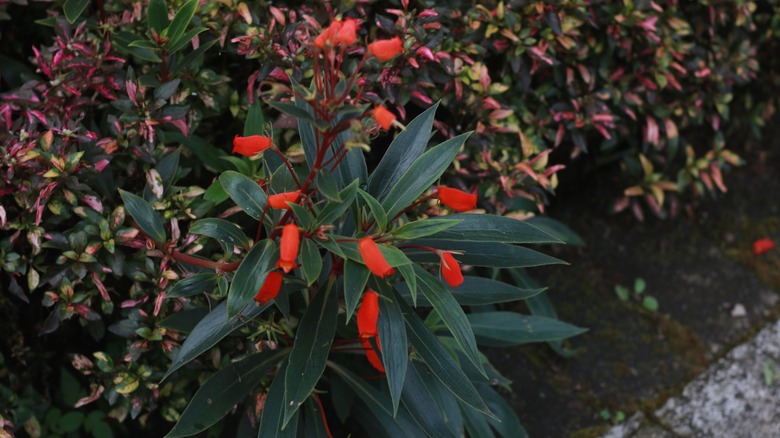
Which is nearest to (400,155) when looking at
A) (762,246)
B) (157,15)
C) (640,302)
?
(157,15)

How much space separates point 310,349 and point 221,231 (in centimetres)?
33

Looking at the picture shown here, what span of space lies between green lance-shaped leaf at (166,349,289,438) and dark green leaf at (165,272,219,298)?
0.85 ft

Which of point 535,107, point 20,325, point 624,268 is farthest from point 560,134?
point 20,325

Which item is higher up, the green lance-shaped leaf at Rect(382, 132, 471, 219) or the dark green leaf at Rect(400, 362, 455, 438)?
the green lance-shaped leaf at Rect(382, 132, 471, 219)

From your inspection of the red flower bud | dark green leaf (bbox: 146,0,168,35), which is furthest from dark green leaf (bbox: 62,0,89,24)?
the red flower bud

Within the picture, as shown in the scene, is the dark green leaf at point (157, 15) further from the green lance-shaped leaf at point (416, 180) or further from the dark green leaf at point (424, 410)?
the dark green leaf at point (424, 410)

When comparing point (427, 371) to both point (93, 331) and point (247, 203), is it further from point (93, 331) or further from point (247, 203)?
point (93, 331)

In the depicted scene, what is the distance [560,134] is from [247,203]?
141 cm

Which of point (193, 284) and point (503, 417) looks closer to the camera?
point (193, 284)

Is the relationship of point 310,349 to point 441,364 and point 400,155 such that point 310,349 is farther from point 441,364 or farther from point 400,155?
point 400,155

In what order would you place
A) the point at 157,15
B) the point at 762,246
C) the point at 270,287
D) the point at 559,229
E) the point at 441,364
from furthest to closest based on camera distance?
the point at 762,246 → the point at 559,229 → the point at 157,15 → the point at 441,364 → the point at 270,287

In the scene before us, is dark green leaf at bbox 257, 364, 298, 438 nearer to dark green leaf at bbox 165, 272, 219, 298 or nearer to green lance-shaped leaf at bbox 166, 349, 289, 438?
green lance-shaped leaf at bbox 166, 349, 289, 438

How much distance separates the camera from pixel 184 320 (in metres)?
2.01

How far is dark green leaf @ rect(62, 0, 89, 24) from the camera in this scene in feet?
6.64
